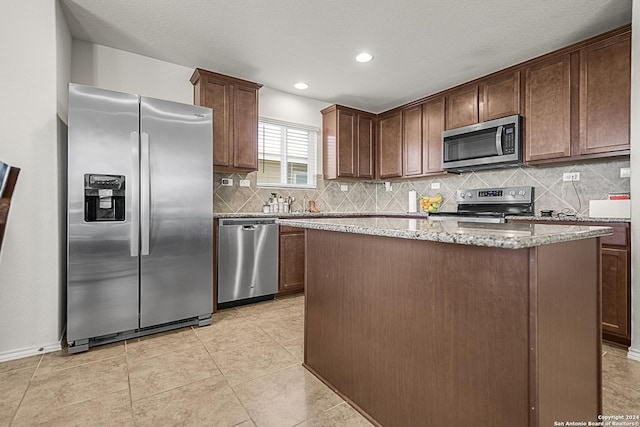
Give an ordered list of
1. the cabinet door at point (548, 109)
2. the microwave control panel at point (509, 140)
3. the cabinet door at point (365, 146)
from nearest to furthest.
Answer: the cabinet door at point (548, 109)
the microwave control panel at point (509, 140)
the cabinet door at point (365, 146)

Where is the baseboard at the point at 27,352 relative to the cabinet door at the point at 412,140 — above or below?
below

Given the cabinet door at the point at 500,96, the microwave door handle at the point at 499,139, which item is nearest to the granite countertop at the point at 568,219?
the microwave door handle at the point at 499,139

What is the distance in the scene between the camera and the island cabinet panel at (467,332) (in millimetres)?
938

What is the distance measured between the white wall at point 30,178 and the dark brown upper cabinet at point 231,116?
A: 49.6 inches

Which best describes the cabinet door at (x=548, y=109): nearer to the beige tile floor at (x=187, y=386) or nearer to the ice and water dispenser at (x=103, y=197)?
→ the beige tile floor at (x=187, y=386)

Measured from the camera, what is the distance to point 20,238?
2.13 m

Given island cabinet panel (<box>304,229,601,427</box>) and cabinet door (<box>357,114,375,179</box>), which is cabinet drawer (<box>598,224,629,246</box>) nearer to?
island cabinet panel (<box>304,229,601,427</box>)

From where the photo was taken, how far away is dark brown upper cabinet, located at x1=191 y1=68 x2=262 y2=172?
3279 mm

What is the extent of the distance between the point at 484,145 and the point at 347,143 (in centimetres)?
178

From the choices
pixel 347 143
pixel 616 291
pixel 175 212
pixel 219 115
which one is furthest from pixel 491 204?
pixel 175 212

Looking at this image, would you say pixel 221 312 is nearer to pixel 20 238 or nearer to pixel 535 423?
pixel 20 238

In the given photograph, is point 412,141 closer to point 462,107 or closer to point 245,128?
point 462,107

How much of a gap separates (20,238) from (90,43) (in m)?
1.96

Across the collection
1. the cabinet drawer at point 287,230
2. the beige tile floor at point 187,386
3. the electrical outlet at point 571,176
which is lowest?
the beige tile floor at point 187,386
